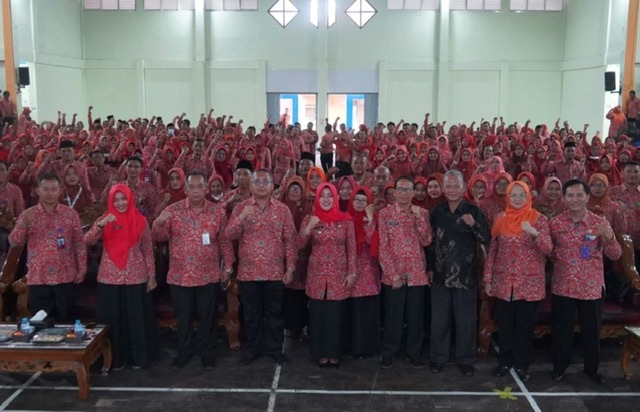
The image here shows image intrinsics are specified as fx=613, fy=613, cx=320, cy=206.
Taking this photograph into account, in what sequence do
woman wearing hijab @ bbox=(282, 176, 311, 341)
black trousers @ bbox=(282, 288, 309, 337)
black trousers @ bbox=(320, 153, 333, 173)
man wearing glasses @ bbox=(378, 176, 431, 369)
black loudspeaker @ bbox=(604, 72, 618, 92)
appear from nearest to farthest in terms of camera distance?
man wearing glasses @ bbox=(378, 176, 431, 369)
woman wearing hijab @ bbox=(282, 176, 311, 341)
black trousers @ bbox=(282, 288, 309, 337)
black trousers @ bbox=(320, 153, 333, 173)
black loudspeaker @ bbox=(604, 72, 618, 92)

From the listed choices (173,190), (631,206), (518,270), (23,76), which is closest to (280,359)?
(518,270)

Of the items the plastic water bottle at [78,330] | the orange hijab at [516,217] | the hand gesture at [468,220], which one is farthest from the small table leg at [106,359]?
the orange hijab at [516,217]

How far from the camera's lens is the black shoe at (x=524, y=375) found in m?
4.48

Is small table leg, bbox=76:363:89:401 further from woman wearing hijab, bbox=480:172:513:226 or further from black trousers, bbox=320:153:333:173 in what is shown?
black trousers, bbox=320:153:333:173

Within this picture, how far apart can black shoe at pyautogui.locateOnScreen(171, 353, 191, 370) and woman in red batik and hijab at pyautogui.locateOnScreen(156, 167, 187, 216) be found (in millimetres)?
1760

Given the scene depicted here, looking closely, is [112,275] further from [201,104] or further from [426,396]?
[201,104]

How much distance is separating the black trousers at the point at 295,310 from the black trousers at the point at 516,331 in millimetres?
1623

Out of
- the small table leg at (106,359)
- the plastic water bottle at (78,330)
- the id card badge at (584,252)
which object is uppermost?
the id card badge at (584,252)

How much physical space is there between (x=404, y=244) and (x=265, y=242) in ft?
3.39

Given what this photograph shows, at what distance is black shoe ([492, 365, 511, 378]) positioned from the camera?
14.9ft

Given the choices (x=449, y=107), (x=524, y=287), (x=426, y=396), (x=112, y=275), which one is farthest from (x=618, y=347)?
(x=449, y=107)

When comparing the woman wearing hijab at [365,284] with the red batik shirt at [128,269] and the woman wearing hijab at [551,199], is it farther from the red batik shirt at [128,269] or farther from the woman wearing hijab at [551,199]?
the woman wearing hijab at [551,199]

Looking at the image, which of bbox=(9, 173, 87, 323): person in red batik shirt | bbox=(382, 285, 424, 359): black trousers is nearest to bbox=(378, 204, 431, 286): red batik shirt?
bbox=(382, 285, 424, 359): black trousers

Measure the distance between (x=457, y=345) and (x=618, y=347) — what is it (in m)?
1.56
